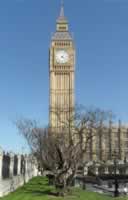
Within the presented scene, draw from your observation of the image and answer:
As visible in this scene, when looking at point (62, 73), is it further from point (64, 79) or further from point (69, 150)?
point (69, 150)

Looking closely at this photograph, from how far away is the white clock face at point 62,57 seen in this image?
172m

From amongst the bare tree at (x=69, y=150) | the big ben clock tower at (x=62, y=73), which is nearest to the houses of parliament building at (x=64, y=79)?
the big ben clock tower at (x=62, y=73)

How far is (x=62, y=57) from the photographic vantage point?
174 metres

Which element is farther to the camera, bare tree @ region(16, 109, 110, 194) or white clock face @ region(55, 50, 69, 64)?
white clock face @ region(55, 50, 69, 64)

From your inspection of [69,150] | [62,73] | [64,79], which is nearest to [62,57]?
[62,73]

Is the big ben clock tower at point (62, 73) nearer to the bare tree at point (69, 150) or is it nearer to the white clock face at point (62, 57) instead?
the white clock face at point (62, 57)

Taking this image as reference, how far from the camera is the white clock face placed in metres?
172

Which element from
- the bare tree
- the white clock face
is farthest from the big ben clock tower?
the bare tree

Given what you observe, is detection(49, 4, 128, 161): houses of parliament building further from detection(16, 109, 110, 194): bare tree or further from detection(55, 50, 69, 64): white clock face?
detection(16, 109, 110, 194): bare tree

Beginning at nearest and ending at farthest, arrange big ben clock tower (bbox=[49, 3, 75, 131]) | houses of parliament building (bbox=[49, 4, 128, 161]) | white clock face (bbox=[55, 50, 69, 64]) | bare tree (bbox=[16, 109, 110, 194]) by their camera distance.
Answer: bare tree (bbox=[16, 109, 110, 194]), houses of parliament building (bbox=[49, 4, 128, 161]), big ben clock tower (bbox=[49, 3, 75, 131]), white clock face (bbox=[55, 50, 69, 64])

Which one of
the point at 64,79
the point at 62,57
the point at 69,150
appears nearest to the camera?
the point at 69,150

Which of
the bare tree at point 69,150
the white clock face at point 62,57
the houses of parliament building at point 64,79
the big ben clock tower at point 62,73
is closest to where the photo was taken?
the bare tree at point 69,150

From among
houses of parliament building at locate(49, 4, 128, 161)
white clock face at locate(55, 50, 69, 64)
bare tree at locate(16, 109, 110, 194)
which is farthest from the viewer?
white clock face at locate(55, 50, 69, 64)

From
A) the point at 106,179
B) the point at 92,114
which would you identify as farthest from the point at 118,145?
the point at 92,114
